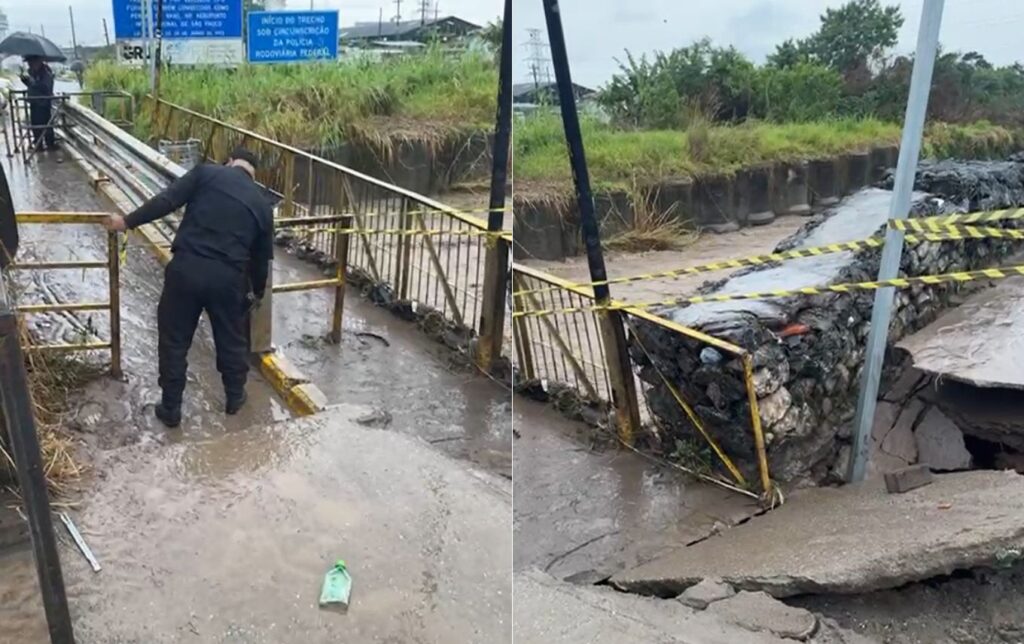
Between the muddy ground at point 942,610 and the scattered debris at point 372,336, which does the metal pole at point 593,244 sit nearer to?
the muddy ground at point 942,610

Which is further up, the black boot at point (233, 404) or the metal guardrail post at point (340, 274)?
the metal guardrail post at point (340, 274)

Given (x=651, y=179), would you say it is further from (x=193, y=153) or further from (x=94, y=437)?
(x=94, y=437)

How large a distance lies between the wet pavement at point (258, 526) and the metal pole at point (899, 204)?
6.67ft

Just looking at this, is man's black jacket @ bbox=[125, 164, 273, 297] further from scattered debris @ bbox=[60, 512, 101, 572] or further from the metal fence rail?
scattered debris @ bbox=[60, 512, 101, 572]

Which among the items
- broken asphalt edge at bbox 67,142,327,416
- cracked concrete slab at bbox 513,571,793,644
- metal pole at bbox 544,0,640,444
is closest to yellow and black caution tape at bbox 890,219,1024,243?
metal pole at bbox 544,0,640,444

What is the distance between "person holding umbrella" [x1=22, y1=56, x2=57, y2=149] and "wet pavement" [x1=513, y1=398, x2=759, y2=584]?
1023 centimetres

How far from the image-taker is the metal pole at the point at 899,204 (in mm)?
4305

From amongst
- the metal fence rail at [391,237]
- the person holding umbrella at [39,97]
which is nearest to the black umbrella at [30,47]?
the person holding umbrella at [39,97]

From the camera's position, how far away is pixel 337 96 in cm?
1542

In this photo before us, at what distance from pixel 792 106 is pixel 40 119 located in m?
14.7

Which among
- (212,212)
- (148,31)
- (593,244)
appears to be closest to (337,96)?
(148,31)

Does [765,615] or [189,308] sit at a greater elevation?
[189,308]

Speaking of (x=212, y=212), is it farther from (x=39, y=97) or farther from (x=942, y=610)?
(x=39, y=97)

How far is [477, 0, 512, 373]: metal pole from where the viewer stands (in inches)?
233
